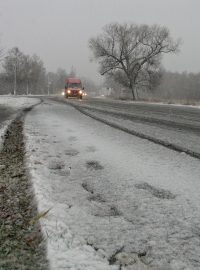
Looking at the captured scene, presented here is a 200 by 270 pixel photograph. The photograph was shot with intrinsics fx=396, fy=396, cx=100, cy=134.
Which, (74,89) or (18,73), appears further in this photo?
(18,73)

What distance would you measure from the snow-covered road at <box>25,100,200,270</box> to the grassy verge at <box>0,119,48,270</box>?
11 cm

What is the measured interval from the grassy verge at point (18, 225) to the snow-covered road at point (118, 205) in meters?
0.11

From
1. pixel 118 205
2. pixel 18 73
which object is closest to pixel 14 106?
pixel 118 205

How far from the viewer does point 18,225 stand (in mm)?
3912

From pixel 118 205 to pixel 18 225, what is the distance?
45.9 inches

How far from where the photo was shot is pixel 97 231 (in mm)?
3732

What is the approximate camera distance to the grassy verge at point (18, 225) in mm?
3160

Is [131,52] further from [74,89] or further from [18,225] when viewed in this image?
[18,225]

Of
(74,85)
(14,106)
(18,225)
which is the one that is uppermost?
(74,85)

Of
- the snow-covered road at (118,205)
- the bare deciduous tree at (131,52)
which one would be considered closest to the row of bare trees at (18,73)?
the bare deciduous tree at (131,52)

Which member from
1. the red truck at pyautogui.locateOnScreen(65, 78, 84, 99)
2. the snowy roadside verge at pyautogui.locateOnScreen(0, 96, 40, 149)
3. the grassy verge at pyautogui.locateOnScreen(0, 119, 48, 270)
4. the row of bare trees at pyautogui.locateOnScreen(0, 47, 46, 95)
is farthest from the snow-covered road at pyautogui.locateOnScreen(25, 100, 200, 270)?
the row of bare trees at pyautogui.locateOnScreen(0, 47, 46, 95)

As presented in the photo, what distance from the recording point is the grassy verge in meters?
3.16

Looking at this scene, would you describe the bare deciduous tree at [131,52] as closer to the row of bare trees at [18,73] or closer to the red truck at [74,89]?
the red truck at [74,89]

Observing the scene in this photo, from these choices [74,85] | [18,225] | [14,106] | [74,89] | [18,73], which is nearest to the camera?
[18,225]
